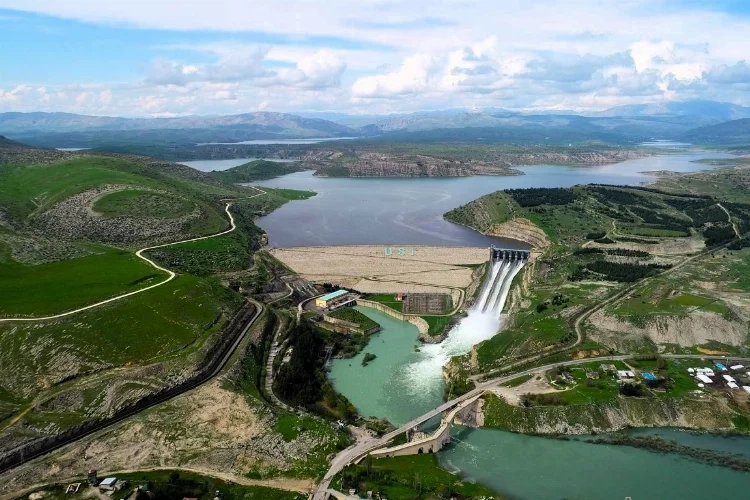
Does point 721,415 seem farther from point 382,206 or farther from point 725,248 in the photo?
point 382,206

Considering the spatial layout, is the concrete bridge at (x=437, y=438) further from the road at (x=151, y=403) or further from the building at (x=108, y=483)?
the road at (x=151, y=403)

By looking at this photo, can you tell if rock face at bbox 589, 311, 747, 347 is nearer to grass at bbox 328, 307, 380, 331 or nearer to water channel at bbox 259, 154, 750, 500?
water channel at bbox 259, 154, 750, 500

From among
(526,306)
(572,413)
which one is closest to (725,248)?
(526,306)

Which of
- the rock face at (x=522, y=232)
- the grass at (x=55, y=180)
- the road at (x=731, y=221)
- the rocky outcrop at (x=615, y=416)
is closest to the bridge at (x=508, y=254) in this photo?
the rock face at (x=522, y=232)

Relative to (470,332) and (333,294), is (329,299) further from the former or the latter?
(470,332)

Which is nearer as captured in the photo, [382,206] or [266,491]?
[266,491]

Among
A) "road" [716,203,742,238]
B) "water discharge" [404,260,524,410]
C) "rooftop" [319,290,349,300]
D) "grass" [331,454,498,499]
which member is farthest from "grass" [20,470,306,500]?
"road" [716,203,742,238]

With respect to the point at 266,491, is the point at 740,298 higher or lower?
higher
